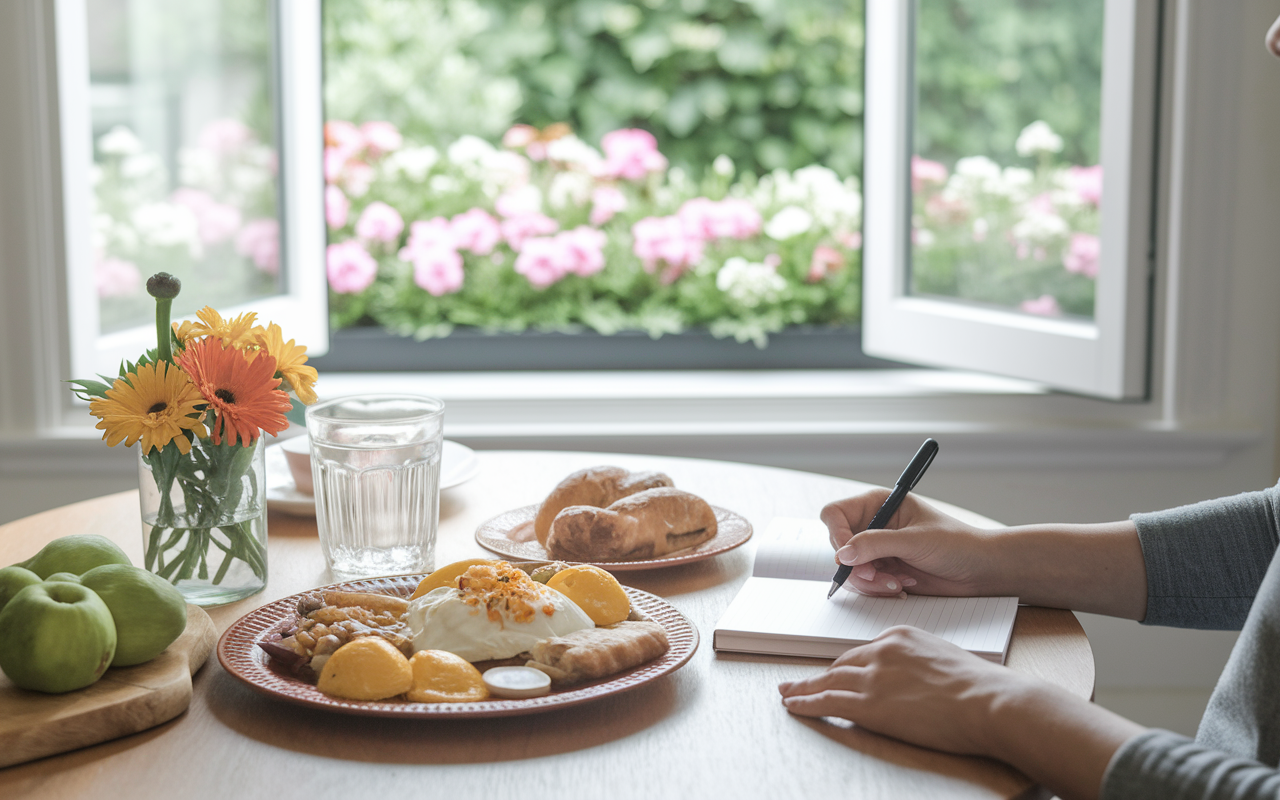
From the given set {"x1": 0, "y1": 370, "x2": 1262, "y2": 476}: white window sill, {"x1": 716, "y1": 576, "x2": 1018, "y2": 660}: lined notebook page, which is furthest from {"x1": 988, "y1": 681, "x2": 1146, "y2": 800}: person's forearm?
{"x1": 0, "y1": 370, "x2": 1262, "y2": 476}: white window sill

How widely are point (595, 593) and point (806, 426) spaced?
133 centimetres

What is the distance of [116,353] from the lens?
2.03m

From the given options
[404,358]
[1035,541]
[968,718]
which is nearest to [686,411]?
[404,358]

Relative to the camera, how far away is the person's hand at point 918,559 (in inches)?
37.7

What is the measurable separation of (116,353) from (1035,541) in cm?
163

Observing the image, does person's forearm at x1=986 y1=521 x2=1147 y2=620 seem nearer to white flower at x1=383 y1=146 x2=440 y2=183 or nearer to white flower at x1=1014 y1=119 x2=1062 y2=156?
white flower at x1=1014 y1=119 x2=1062 y2=156

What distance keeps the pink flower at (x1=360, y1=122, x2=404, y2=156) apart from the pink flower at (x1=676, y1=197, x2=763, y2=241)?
0.73 metres

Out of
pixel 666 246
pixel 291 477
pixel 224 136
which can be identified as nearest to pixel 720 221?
pixel 666 246

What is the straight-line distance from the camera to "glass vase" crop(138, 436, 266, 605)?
93 centimetres

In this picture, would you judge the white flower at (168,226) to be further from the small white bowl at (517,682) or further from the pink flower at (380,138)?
the small white bowl at (517,682)

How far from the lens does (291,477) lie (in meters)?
1.32

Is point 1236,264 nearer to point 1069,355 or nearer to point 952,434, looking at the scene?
point 1069,355

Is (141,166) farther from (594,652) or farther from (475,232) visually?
(594,652)

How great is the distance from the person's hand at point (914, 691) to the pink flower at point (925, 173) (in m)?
1.58
